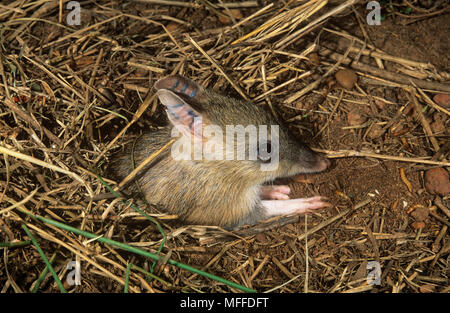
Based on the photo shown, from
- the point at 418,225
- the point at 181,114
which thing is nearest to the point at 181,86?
the point at 181,114

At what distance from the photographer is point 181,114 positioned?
3.19m

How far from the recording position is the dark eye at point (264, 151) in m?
3.52

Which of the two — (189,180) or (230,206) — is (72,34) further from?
(230,206)

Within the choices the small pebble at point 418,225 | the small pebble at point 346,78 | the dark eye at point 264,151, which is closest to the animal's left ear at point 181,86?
the dark eye at point 264,151

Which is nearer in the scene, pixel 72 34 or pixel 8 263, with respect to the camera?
pixel 8 263

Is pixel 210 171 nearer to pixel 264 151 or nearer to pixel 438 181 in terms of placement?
pixel 264 151

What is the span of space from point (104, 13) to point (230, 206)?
257 cm

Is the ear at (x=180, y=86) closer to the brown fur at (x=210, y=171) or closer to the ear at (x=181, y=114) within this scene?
the brown fur at (x=210, y=171)

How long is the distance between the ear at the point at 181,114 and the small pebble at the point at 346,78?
72.7 inches

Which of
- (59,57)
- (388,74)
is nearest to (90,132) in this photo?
(59,57)

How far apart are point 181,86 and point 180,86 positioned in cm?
1

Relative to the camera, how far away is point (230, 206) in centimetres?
383

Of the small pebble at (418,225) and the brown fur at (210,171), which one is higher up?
the brown fur at (210,171)

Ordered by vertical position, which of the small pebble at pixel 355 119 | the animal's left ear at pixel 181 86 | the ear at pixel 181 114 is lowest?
the small pebble at pixel 355 119
